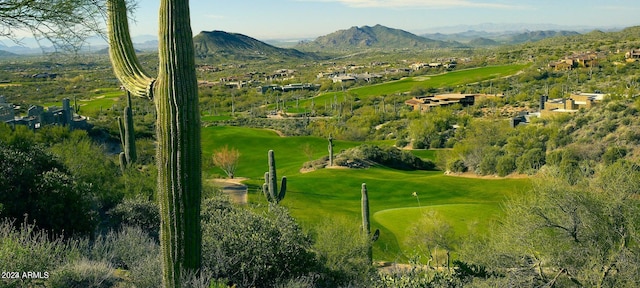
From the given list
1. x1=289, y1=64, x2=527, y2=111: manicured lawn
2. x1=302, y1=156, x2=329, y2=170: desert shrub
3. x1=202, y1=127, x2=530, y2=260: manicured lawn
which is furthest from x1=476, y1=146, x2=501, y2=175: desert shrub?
x1=289, y1=64, x2=527, y2=111: manicured lawn

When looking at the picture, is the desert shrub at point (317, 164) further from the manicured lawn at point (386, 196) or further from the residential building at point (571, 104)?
the residential building at point (571, 104)

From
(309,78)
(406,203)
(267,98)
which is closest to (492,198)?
(406,203)

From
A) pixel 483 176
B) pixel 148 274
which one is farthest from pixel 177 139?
pixel 483 176

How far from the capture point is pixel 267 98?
9988 centimetres

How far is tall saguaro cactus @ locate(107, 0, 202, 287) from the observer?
20.5 feet

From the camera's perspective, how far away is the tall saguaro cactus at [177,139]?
20.5 ft

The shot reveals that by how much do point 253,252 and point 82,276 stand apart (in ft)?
9.85

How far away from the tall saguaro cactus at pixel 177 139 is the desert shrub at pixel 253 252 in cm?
212

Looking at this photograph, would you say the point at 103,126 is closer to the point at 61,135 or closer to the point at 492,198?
the point at 61,135

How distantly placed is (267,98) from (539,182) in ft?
292

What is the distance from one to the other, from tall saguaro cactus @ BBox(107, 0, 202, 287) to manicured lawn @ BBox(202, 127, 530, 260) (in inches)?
358

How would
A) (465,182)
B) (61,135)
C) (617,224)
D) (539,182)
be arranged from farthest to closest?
(465,182), (61,135), (539,182), (617,224)

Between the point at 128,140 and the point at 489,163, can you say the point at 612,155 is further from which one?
the point at 128,140

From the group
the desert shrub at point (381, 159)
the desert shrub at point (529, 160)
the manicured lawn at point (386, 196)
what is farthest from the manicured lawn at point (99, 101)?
the desert shrub at point (529, 160)
